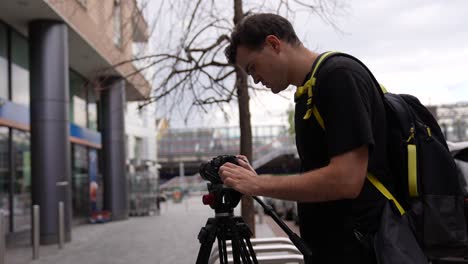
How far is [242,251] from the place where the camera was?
92.5 inches

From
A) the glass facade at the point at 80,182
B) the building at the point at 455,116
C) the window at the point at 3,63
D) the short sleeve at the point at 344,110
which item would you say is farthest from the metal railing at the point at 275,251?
the building at the point at 455,116

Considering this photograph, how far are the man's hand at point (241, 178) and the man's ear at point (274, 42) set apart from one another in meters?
0.40

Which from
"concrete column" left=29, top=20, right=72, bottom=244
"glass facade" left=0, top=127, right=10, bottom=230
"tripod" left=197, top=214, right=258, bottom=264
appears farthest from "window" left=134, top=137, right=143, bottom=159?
"tripod" left=197, top=214, right=258, bottom=264

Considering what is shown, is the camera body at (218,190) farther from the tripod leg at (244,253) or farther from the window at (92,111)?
the window at (92,111)

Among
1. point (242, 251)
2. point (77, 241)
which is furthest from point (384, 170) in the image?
point (77, 241)

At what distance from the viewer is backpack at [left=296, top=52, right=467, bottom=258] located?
1.54 m

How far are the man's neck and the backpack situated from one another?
0.08 meters

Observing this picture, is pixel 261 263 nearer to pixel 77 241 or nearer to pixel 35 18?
pixel 77 241

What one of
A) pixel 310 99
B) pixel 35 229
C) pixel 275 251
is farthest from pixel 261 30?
pixel 35 229

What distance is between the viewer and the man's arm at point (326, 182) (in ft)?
4.98

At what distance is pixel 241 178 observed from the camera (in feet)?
5.66

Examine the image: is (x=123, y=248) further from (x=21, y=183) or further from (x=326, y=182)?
(x=326, y=182)

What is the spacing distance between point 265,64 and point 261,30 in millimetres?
114

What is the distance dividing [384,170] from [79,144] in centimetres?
2050
